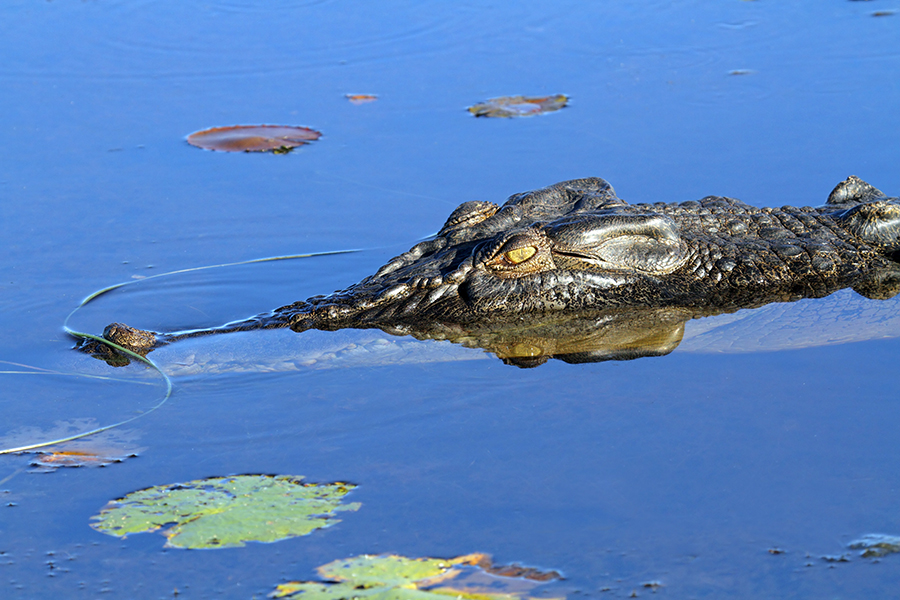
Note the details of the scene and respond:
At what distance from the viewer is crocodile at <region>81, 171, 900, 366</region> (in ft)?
16.1

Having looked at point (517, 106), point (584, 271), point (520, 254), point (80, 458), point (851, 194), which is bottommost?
point (80, 458)

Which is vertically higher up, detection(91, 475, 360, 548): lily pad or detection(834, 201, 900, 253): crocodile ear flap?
detection(834, 201, 900, 253): crocodile ear flap

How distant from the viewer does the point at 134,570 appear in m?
3.28

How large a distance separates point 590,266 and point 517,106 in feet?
12.8

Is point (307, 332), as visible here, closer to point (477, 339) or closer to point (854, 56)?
point (477, 339)

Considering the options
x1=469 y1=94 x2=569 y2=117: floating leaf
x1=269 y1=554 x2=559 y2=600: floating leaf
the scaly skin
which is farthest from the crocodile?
x1=469 y1=94 x2=569 y2=117: floating leaf

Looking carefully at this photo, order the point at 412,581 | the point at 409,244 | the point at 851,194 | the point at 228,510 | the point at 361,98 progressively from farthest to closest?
the point at 361,98
the point at 409,244
the point at 851,194
the point at 228,510
the point at 412,581

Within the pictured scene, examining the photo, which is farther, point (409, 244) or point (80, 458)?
point (409, 244)

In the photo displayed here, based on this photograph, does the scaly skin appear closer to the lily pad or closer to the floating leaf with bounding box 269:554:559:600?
the lily pad

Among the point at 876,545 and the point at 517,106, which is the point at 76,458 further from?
the point at 517,106

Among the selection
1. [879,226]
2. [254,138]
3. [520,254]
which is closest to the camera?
[520,254]

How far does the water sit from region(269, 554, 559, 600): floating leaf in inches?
3.3

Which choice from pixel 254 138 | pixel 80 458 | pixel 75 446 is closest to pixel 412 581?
pixel 80 458

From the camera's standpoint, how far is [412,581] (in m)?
3.09
